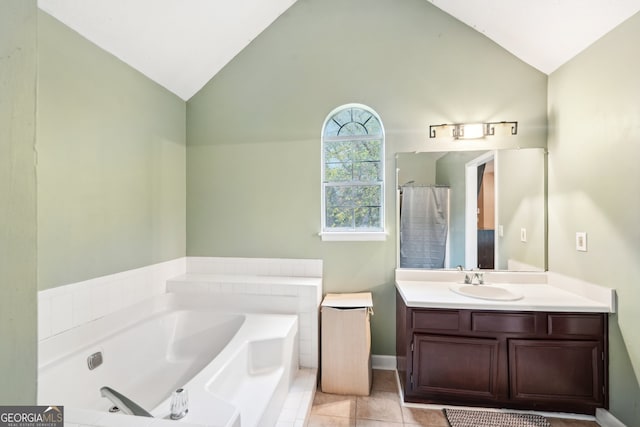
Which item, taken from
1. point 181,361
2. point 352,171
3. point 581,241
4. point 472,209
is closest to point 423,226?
point 472,209

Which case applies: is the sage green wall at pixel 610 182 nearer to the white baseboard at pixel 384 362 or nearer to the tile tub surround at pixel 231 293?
the white baseboard at pixel 384 362

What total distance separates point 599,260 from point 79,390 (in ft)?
11.2

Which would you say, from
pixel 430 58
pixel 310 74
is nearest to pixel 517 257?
pixel 430 58

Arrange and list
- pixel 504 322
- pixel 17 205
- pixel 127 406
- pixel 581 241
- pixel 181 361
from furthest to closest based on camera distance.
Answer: pixel 181 361 → pixel 581 241 → pixel 504 322 → pixel 127 406 → pixel 17 205

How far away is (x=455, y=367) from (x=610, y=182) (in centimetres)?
160

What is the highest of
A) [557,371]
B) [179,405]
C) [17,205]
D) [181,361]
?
[17,205]

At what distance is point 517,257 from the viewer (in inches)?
99.5

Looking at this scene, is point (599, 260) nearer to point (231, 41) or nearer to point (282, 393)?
point (282, 393)

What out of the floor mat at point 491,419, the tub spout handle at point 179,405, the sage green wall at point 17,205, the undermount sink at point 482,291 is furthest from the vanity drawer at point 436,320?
the sage green wall at point 17,205

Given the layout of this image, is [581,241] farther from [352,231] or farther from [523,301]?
[352,231]

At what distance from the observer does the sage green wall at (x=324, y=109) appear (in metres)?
2.57

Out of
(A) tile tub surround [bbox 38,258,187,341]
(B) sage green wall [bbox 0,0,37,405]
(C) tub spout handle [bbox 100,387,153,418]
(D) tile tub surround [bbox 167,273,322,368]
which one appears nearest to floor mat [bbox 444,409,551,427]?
(D) tile tub surround [bbox 167,273,322,368]

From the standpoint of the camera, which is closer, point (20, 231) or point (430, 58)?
point (20, 231)

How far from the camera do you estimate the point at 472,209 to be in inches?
102
